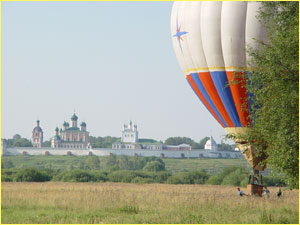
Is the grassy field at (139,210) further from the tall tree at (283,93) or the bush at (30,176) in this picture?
the bush at (30,176)

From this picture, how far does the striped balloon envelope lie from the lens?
95.5 feet

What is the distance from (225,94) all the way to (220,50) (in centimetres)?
189

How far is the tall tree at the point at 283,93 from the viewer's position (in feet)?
59.2

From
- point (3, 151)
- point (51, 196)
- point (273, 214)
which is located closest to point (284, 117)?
point (273, 214)

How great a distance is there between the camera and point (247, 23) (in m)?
29.3

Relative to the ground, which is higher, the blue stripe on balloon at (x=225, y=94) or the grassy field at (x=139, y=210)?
the blue stripe on balloon at (x=225, y=94)

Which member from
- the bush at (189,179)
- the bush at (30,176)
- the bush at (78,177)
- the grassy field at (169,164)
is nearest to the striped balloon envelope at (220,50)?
the bush at (30,176)

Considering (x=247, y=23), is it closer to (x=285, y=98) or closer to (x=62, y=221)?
(x=285, y=98)

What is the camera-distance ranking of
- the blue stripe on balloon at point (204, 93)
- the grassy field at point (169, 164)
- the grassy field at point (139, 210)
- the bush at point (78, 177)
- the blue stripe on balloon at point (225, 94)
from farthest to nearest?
1. the grassy field at point (169, 164)
2. the bush at point (78, 177)
3. the blue stripe on balloon at point (204, 93)
4. the blue stripe on balloon at point (225, 94)
5. the grassy field at point (139, 210)

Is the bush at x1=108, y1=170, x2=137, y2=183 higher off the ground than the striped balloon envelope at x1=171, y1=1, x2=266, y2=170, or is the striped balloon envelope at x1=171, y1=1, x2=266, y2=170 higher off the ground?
the striped balloon envelope at x1=171, y1=1, x2=266, y2=170

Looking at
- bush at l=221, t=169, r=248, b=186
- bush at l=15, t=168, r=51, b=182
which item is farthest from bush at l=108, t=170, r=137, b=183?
bush at l=221, t=169, r=248, b=186

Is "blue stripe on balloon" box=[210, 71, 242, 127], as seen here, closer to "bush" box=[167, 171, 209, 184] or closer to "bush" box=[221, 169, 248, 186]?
"bush" box=[221, 169, 248, 186]

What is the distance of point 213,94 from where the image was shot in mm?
30359

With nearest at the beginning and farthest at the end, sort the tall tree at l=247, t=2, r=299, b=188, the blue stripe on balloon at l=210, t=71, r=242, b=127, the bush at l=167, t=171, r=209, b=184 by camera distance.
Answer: the tall tree at l=247, t=2, r=299, b=188
the blue stripe on balloon at l=210, t=71, r=242, b=127
the bush at l=167, t=171, r=209, b=184
